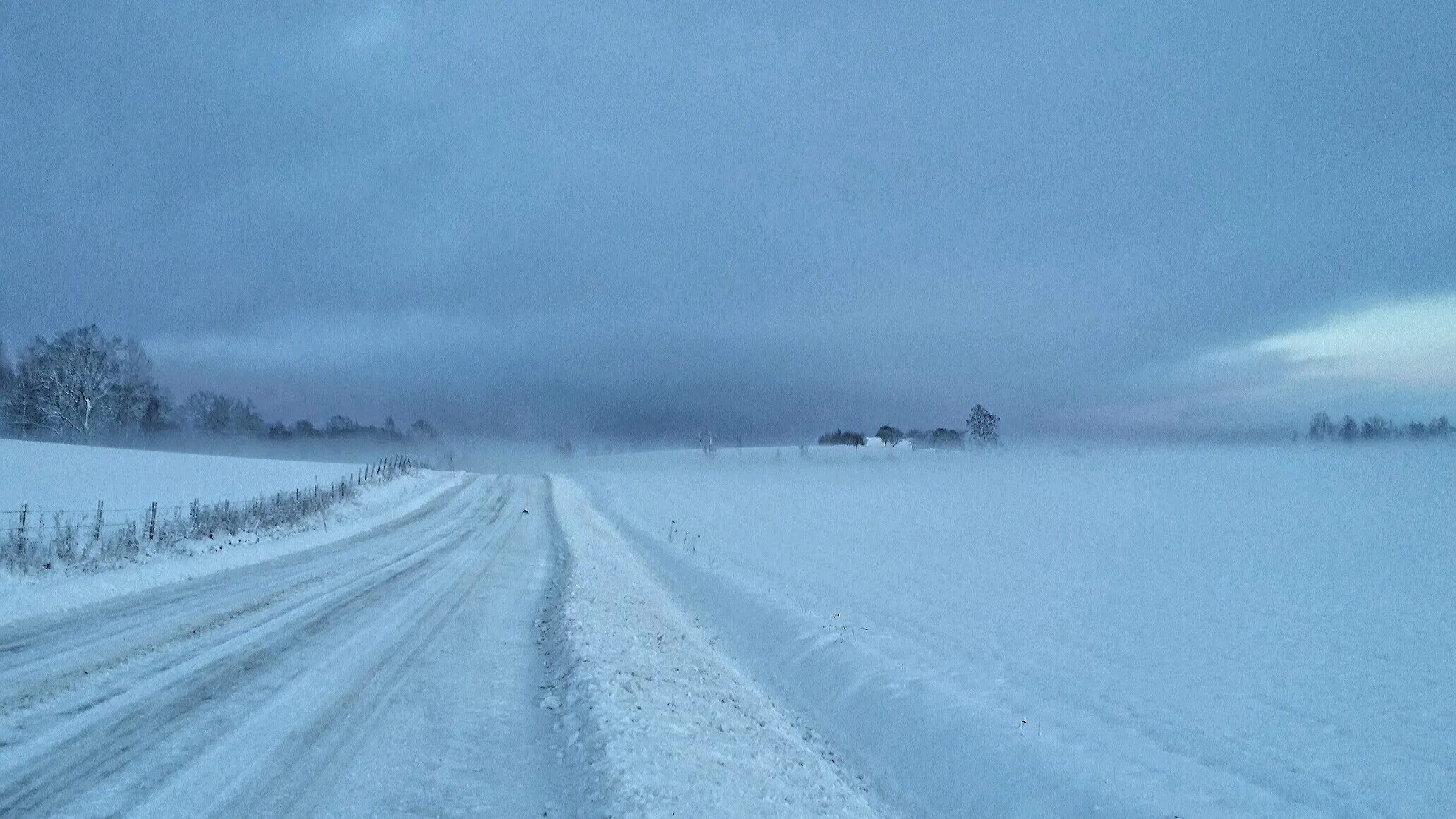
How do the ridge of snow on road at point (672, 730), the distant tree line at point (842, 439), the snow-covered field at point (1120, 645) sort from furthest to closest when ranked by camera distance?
the distant tree line at point (842, 439)
the snow-covered field at point (1120, 645)
the ridge of snow on road at point (672, 730)

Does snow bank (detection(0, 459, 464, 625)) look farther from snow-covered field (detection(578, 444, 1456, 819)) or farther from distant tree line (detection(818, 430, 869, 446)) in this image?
distant tree line (detection(818, 430, 869, 446))

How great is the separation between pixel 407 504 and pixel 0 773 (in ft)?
121

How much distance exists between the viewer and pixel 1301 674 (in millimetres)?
12438

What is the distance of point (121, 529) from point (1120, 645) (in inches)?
906

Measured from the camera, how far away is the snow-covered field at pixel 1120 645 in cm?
862

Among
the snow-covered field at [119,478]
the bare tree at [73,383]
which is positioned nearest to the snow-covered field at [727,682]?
the snow-covered field at [119,478]

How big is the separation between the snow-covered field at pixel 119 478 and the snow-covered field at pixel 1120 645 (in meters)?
21.1

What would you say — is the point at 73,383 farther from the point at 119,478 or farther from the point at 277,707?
the point at 277,707

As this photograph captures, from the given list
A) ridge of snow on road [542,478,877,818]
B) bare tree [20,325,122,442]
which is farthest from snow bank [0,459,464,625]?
bare tree [20,325,122,442]

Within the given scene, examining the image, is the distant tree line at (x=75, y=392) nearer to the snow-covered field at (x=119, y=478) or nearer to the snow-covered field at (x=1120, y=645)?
the snow-covered field at (x=119, y=478)

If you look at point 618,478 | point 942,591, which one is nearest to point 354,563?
point 942,591

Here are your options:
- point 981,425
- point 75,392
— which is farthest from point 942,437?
point 75,392

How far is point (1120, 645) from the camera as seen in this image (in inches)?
578

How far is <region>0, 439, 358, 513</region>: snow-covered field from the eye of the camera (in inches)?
1200
